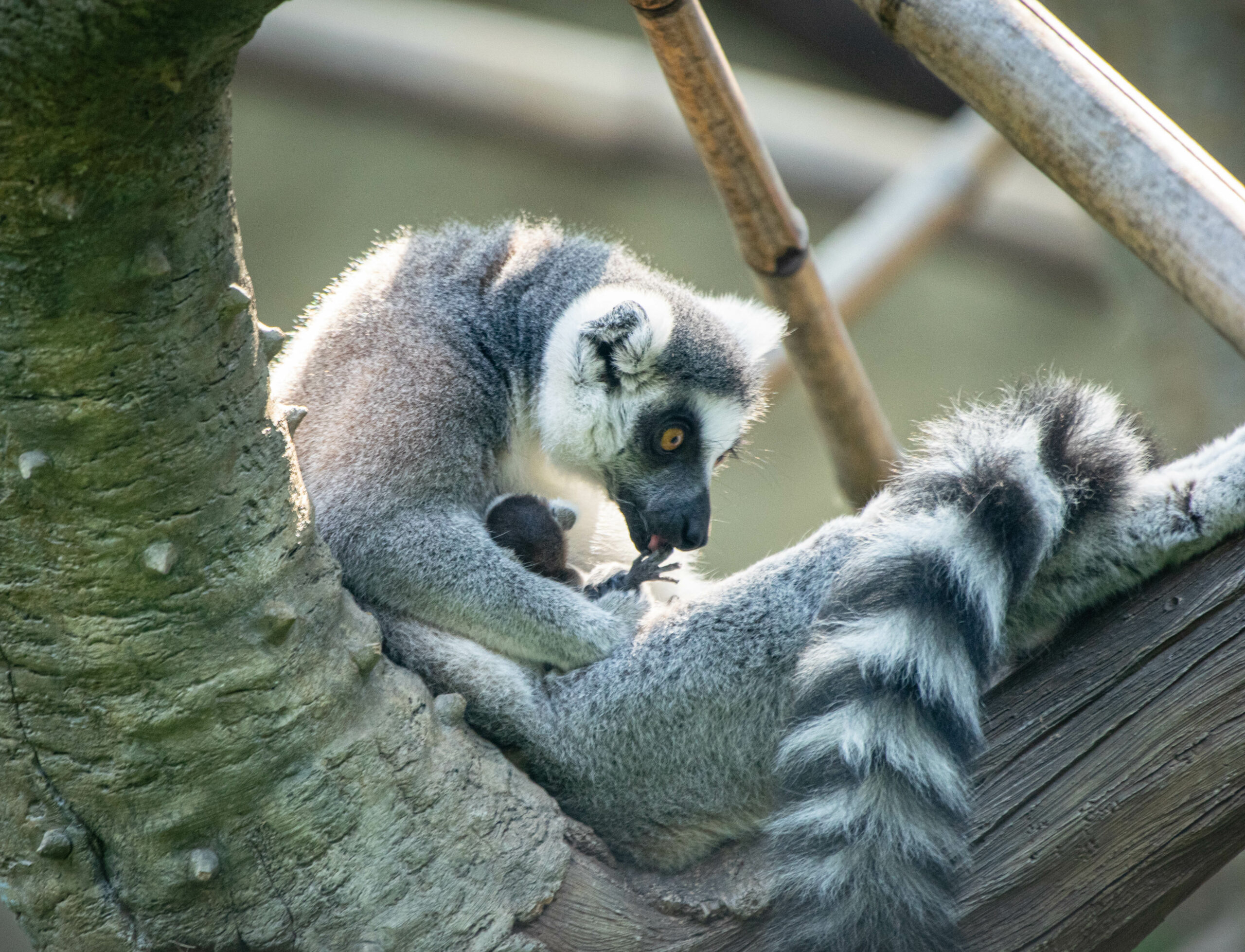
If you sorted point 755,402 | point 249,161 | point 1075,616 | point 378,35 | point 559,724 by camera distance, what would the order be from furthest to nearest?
point 249,161, point 378,35, point 755,402, point 559,724, point 1075,616

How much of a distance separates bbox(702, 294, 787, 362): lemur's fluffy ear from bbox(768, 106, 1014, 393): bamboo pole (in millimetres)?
1295

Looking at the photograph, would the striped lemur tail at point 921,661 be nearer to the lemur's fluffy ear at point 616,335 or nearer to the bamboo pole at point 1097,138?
the bamboo pole at point 1097,138

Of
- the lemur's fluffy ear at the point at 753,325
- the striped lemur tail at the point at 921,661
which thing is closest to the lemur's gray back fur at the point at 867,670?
the striped lemur tail at the point at 921,661

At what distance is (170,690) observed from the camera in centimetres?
197

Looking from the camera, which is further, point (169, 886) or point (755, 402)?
point (755, 402)

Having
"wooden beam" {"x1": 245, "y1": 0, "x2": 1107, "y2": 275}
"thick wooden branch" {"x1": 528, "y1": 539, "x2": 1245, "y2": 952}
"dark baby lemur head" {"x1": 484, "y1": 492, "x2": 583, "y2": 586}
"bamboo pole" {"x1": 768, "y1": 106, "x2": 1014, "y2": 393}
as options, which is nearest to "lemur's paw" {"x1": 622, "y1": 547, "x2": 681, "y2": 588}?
"dark baby lemur head" {"x1": 484, "y1": 492, "x2": 583, "y2": 586}

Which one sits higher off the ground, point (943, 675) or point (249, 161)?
point (943, 675)

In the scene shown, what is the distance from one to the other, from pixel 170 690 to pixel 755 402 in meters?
2.16

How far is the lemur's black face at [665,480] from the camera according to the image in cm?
329

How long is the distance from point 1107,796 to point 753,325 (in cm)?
187

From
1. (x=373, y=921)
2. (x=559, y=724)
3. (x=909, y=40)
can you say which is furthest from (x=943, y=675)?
(x=909, y=40)

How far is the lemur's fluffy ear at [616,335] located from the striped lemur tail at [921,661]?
0.94 meters

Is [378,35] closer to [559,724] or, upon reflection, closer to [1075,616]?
[559,724]

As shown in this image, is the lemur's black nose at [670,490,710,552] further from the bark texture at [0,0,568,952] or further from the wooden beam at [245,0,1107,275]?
the wooden beam at [245,0,1107,275]
